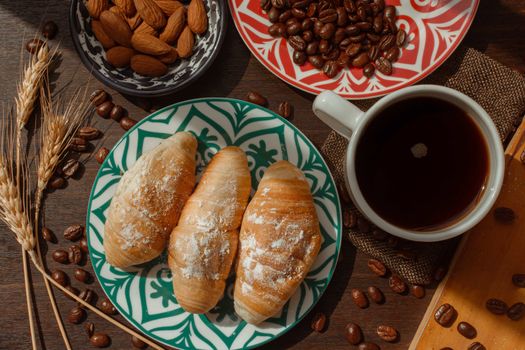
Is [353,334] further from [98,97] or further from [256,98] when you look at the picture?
[98,97]

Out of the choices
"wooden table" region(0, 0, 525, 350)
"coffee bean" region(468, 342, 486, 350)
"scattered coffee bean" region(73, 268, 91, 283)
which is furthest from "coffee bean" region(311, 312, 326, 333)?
"scattered coffee bean" region(73, 268, 91, 283)

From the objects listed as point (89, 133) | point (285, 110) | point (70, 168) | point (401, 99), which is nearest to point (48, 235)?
point (70, 168)

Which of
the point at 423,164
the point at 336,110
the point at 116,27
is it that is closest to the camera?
the point at 336,110

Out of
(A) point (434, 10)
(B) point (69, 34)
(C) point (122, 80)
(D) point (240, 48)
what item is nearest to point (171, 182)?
(C) point (122, 80)

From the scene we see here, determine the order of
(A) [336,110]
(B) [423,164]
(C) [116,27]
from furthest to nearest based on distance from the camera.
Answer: (C) [116,27], (B) [423,164], (A) [336,110]

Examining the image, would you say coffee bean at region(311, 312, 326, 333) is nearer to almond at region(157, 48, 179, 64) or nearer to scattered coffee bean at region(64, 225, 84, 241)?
scattered coffee bean at region(64, 225, 84, 241)

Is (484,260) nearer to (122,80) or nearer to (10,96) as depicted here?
(122,80)

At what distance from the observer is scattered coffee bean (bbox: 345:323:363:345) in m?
1.30

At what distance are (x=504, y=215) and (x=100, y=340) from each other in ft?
3.49

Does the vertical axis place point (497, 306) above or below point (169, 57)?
below

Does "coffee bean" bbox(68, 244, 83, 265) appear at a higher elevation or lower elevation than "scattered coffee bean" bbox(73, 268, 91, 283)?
higher

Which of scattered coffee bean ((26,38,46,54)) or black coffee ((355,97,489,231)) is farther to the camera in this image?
scattered coffee bean ((26,38,46,54))

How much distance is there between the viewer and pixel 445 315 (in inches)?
49.8

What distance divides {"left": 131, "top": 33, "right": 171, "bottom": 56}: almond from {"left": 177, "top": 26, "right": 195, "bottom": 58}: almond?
0.10 ft
